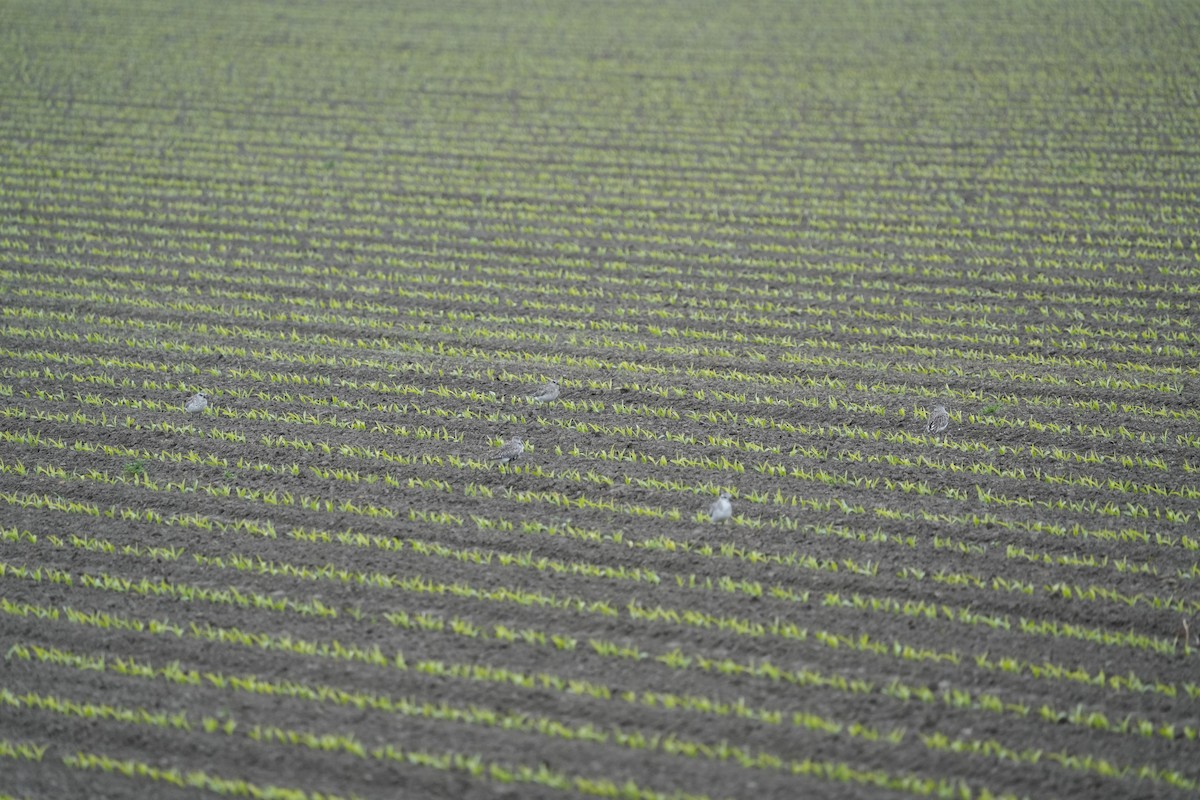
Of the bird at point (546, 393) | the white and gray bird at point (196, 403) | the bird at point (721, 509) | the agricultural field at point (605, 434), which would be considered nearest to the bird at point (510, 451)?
the agricultural field at point (605, 434)

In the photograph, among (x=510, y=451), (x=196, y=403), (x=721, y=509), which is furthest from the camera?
(x=196, y=403)

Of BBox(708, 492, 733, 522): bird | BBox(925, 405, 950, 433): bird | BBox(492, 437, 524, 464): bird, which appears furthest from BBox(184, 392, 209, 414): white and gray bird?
BBox(925, 405, 950, 433): bird

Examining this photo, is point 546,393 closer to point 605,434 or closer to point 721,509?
point 605,434

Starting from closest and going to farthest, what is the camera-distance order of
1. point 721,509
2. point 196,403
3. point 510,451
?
1. point 721,509
2. point 510,451
3. point 196,403

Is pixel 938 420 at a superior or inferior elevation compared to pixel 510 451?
superior

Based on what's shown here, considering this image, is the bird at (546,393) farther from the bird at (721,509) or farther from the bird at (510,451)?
the bird at (721,509)

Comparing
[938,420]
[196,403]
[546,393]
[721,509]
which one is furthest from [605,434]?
[196,403]
